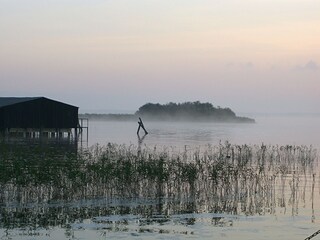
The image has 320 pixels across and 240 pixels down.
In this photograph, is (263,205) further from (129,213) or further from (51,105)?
(51,105)

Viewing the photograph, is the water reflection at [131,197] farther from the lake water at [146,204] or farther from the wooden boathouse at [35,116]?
the wooden boathouse at [35,116]

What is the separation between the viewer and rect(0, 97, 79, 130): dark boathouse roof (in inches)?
2557

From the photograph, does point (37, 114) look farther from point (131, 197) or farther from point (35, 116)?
point (131, 197)

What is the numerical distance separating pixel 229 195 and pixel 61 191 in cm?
641

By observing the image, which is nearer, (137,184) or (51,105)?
(137,184)

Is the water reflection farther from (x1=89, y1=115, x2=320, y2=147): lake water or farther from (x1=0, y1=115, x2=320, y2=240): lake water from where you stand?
(x1=89, y1=115, x2=320, y2=147): lake water

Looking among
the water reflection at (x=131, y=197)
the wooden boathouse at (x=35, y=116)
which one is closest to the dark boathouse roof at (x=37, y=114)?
the wooden boathouse at (x=35, y=116)

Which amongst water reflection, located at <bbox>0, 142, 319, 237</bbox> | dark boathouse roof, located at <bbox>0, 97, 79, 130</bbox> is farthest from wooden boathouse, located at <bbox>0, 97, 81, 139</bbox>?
water reflection, located at <bbox>0, 142, 319, 237</bbox>

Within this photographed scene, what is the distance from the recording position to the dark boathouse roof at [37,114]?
64938mm

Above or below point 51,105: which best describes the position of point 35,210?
Answer: below

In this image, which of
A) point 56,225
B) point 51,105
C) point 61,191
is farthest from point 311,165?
point 51,105

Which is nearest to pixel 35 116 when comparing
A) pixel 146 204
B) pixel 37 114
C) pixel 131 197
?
pixel 37 114

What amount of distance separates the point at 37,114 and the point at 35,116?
1.04 feet

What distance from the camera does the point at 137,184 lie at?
2227 centimetres
